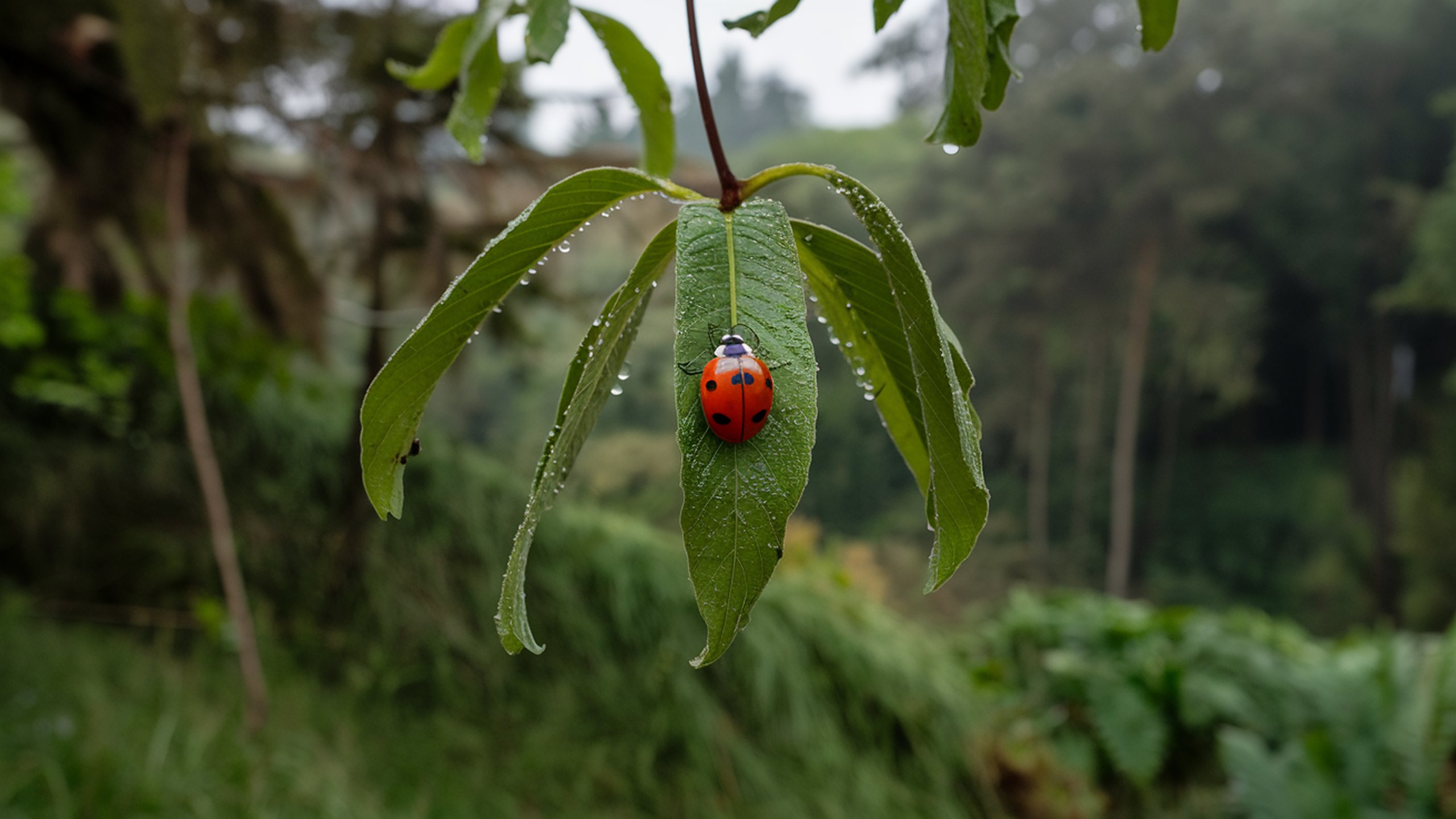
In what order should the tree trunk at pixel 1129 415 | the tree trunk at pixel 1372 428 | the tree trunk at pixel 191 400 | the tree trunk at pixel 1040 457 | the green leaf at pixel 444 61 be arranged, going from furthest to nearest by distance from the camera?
1. the tree trunk at pixel 1040 457
2. the tree trunk at pixel 1129 415
3. the tree trunk at pixel 1372 428
4. the tree trunk at pixel 191 400
5. the green leaf at pixel 444 61

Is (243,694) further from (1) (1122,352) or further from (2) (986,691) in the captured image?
(1) (1122,352)

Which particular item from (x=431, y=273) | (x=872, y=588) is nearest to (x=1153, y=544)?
(x=872, y=588)

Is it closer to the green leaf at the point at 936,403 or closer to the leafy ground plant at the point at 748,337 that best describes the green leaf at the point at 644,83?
the leafy ground plant at the point at 748,337

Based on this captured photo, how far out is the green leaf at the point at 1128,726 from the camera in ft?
8.27

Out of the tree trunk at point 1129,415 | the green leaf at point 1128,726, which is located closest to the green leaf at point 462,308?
the green leaf at point 1128,726

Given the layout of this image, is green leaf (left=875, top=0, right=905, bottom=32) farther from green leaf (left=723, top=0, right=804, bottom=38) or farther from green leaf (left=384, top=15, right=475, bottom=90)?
green leaf (left=384, top=15, right=475, bottom=90)

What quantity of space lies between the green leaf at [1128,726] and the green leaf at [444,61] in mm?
2789

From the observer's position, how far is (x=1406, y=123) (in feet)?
36.0

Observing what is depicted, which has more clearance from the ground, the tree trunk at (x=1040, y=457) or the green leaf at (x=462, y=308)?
the tree trunk at (x=1040, y=457)

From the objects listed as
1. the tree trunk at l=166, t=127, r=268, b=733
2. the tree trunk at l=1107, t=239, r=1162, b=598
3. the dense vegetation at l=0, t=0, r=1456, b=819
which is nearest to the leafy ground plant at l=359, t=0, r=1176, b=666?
the dense vegetation at l=0, t=0, r=1456, b=819

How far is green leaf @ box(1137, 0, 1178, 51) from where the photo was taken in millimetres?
300

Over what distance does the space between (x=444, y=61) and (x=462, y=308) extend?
291mm

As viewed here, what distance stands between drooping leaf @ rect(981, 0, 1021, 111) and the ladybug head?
125mm

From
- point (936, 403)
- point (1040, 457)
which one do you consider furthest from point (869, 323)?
point (1040, 457)
